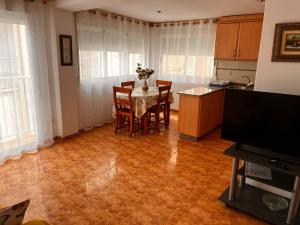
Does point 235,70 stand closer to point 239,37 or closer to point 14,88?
point 239,37

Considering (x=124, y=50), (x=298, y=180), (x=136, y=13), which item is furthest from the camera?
(x=124, y=50)

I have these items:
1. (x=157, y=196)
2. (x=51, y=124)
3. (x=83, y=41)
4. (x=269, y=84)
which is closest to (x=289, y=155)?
(x=269, y=84)

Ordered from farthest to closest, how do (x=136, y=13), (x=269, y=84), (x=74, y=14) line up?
(x=136, y=13) → (x=74, y=14) → (x=269, y=84)

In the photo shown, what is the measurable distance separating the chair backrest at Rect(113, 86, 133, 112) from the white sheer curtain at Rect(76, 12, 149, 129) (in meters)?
0.64

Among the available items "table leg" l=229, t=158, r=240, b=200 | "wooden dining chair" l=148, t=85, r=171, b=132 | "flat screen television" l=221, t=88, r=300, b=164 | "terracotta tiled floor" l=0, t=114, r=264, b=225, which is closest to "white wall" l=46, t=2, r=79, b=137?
"terracotta tiled floor" l=0, t=114, r=264, b=225

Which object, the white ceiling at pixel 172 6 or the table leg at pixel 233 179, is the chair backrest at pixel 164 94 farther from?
the table leg at pixel 233 179

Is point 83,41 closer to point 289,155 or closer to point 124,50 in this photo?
point 124,50

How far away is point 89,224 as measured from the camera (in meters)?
2.03

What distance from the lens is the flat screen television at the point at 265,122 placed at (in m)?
1.88

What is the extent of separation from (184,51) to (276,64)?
12.2 ft

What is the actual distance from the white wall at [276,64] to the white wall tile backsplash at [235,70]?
286cm

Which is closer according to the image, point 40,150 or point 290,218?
point 290,218

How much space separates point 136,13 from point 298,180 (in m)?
4.19

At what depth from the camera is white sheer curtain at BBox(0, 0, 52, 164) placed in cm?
297
